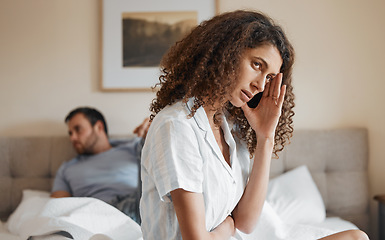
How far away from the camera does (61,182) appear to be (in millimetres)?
2328

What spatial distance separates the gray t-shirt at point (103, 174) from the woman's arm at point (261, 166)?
982 millimetres

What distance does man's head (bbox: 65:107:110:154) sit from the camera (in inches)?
93.8

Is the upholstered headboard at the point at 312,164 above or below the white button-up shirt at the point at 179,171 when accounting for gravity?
below

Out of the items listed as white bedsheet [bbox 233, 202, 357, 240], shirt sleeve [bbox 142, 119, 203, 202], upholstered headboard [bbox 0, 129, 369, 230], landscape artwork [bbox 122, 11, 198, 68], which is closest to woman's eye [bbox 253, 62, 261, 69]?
shirt sleeve [bbox 142, 119, 203, 202]

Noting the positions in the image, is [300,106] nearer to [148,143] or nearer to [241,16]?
[241,16]

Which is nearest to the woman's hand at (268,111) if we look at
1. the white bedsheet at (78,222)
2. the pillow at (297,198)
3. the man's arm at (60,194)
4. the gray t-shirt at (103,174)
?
the white bedsheet at (78,222)

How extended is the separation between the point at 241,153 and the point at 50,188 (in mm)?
1436

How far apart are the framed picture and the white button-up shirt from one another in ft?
4.54

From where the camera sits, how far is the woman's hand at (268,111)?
1.39 meters

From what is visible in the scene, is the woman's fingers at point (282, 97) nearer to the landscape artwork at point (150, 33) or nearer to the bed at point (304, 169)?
the bed at point (304, 169)

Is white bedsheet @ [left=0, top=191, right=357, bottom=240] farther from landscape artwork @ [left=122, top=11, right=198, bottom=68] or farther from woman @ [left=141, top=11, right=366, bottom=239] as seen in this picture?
landscape artwork @ [left=122, top=11, right=198, bottom=68]

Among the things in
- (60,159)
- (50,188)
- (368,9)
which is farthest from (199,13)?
(50,188)

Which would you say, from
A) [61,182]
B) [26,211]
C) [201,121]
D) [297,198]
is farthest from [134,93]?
[201,121]

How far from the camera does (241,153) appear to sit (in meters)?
1.48
